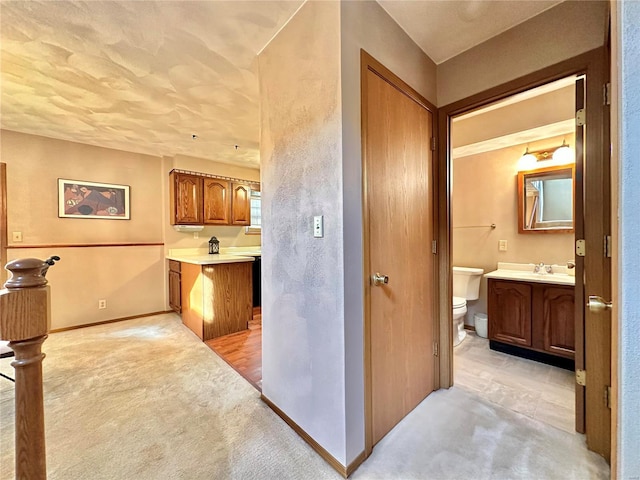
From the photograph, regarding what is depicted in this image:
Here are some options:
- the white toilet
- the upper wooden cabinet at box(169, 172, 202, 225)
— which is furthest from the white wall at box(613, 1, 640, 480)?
the upper wooden cabinet at box(169, 172, 202, 225)

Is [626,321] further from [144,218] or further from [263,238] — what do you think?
[144,218]

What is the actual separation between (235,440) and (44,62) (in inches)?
113

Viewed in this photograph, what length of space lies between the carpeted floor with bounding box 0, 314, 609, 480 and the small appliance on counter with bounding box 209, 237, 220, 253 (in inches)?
92.4

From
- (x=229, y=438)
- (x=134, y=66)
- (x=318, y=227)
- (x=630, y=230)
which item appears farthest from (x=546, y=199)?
(x=134, y=66)

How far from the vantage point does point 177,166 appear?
157 inches

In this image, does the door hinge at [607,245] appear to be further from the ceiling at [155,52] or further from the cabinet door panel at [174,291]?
the cabinet door panel at [174,291]

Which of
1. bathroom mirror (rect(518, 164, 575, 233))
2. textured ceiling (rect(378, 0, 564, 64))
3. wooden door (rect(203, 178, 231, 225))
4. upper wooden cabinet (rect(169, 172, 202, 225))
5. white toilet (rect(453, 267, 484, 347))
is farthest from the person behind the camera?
wooden door (rect(203, 178, 231, 225))

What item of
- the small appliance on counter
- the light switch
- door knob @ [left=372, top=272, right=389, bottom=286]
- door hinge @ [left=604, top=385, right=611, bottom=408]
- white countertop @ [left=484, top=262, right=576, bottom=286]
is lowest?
door hinge @ [left=604, top=385, right=611, bottom=408]

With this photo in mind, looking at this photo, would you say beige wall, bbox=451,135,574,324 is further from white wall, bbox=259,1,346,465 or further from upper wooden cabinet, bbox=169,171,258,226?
upper wooden cabinet, bbox=169,171,258,226

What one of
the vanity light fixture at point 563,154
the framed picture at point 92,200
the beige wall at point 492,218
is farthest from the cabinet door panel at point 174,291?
the vanity light fixture at point 563,154

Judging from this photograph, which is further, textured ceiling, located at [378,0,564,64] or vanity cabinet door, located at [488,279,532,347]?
vanity cabinet door, located at [488,279,532,347]

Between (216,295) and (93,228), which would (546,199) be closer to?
(216,295)

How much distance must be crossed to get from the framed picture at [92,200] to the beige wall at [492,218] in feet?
14.7

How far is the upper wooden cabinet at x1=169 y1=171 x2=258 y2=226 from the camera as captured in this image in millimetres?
3941
